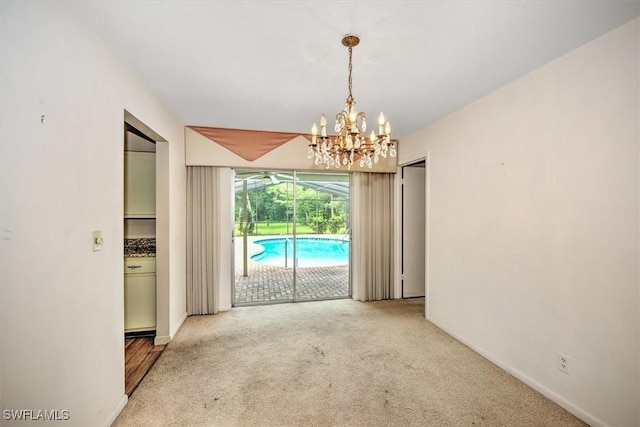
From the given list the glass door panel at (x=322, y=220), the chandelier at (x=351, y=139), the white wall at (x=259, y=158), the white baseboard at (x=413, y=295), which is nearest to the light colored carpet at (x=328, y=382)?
the white baseboard at (x=413, y=295)

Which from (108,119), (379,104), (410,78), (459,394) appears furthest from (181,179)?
(459,394)

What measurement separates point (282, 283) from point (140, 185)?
2.89 m

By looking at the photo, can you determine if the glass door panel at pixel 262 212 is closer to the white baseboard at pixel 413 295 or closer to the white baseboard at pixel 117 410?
the white baseboard at pixel 413 295

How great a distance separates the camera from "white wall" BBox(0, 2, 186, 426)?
1164 millimetres

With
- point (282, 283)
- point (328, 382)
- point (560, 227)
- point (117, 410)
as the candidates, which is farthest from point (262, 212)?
point (560, 227)

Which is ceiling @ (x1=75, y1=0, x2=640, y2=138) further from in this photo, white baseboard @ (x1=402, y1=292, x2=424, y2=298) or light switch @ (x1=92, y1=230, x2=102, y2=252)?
white baseboard @ (x1=402, y1=292, x2=424, y2=298)

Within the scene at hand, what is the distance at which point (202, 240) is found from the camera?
153 inches

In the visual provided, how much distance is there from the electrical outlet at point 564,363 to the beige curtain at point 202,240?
374cm

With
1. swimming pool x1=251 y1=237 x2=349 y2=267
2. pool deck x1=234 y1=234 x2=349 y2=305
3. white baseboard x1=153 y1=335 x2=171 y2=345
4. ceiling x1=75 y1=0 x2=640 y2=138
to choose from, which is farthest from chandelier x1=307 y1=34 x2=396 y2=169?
swimming pool x1=251 y1=237 x2=349 y2=267

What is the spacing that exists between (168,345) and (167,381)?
0.71 meters

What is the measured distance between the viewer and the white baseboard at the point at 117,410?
6.06ft

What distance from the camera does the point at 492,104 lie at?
270 cm

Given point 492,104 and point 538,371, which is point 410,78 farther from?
point 538,371

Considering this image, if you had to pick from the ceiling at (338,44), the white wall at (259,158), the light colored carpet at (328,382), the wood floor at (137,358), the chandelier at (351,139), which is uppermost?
the ceiling at (338,44)
